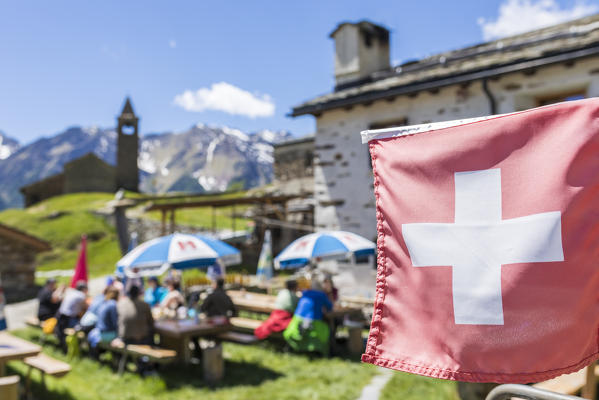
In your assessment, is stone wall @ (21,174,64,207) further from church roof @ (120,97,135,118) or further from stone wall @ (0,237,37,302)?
stone wall @ (0,237,37,302)

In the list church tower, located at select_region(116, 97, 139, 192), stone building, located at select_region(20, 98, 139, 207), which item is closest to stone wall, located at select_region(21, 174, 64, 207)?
stone building, located at select_region(20, 98, 139, 207)

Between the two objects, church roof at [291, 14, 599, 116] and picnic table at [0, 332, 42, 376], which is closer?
picnic table at [0, 332, 42, 376]

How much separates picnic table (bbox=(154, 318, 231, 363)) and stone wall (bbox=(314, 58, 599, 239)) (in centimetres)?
398

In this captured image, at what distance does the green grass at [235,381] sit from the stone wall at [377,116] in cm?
358

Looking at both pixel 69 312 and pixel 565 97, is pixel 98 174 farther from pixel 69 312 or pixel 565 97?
pixel 565 97

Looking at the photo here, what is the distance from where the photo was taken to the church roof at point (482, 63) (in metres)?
7.89

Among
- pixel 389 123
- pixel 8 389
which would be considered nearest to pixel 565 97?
pixel 389 123

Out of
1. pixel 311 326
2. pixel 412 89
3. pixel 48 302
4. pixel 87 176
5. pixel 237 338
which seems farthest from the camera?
pixel 87 176

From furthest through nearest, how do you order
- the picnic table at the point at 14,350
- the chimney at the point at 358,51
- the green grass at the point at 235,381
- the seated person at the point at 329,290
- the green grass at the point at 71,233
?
the green grass at the point at 71,233
the chimney at the point at 358,51
the seated person at the point at 329,290
the green grass at the point at 235,381
the picnic table at the point at 14,350

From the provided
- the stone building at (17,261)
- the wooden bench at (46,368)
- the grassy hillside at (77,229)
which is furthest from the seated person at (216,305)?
the grassy hillside at (77,229)

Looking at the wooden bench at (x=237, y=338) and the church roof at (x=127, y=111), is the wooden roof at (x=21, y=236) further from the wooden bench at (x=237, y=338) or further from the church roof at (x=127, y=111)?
the church roof at (x=127, y=111)

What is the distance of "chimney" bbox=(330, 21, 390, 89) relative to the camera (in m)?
12.0

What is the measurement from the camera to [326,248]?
9.02 meters

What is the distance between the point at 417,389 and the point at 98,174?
181 feet
